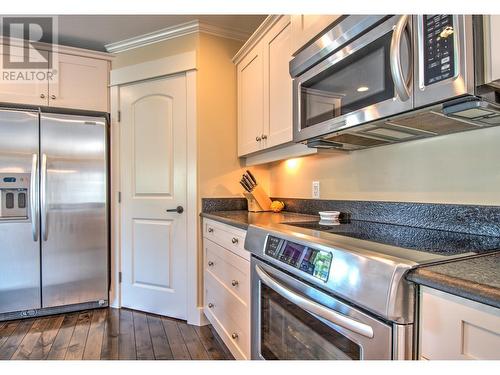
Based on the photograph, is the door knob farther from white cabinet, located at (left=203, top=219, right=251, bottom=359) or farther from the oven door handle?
the oven door handle

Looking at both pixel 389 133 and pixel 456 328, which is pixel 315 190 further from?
pixel 456 328

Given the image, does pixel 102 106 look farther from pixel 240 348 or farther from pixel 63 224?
pixel 240 348

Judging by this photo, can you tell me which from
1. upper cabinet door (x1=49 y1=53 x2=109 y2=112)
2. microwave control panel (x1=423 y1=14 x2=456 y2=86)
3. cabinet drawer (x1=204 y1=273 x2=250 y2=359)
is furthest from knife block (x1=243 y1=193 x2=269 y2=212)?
microwave control panel (x1=423 y1=14 x2=456 y2=86)

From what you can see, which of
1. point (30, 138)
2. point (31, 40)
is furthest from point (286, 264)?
point (31, 40)

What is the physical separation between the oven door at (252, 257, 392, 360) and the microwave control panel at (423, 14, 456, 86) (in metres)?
0.68

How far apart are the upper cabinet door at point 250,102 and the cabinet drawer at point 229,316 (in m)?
1.03

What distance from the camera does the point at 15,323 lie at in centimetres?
230

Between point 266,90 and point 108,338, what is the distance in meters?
2.04

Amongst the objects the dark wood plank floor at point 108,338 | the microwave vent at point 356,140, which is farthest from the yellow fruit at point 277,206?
the dark wood plank floor at point 108,338

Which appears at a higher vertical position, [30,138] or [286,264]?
[30,138]

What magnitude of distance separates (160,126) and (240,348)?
71.1 inches

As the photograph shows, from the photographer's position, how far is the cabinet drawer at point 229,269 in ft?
5.06

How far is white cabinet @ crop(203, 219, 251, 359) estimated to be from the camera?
1555 mm

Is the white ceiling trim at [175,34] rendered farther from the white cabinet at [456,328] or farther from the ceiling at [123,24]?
the white cabinet at [456,328]
